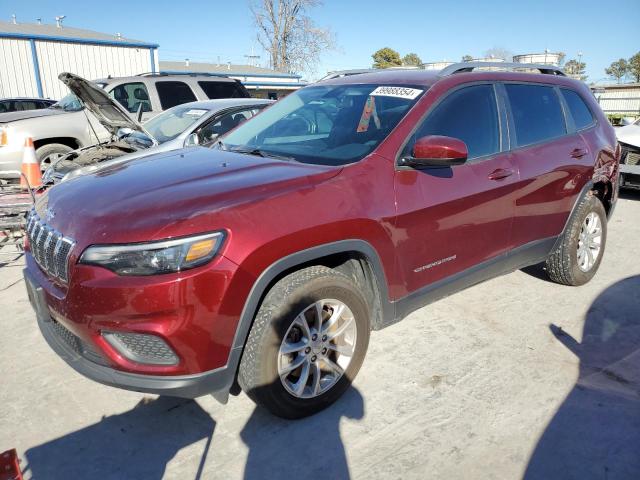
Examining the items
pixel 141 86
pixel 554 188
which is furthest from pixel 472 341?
pixel 141 86

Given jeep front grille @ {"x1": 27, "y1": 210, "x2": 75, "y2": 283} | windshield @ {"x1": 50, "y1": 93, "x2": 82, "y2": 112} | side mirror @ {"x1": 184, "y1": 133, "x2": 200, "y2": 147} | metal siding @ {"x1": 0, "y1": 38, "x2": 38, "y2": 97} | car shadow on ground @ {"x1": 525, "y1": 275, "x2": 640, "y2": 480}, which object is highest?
metal siding @ {"x1": 0, "y1": 38, "x2": 38, "y2": 97}

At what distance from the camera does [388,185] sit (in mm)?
2850

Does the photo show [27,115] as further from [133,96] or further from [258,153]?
[258,153]

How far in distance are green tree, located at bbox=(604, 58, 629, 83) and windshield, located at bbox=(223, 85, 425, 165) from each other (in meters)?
89.8

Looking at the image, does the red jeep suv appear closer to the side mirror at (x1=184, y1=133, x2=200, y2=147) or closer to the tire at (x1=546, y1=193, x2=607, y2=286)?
the tire at (x1=546, y1=193, x2=607, y2=286)

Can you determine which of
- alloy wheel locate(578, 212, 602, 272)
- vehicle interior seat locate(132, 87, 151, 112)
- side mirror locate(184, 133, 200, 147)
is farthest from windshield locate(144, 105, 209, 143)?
alloy wheel locate(578, 212, 602, 272)

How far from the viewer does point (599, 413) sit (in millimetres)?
2781

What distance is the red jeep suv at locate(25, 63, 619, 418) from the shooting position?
2.21 m

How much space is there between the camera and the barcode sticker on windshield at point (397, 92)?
3.23 m

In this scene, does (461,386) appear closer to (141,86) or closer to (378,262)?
(378,262)

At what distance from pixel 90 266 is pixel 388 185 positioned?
1.59 meters

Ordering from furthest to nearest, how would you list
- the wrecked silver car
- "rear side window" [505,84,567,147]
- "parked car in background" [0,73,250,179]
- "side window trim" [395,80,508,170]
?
"parked car in background" [0,73,250,179]
the wrecked silver car
"rear side window" [505,84,567,147]
"side window trim" [395,80,508,170]

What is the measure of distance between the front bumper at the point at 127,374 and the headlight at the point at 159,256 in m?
0.42

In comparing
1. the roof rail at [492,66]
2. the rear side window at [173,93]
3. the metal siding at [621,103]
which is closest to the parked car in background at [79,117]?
the rear side window at [173,93]
